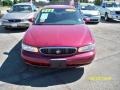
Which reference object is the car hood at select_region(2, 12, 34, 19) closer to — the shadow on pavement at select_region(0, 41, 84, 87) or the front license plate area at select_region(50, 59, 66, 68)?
the shadow on pavement at select_region(0, 41, 84, 87)

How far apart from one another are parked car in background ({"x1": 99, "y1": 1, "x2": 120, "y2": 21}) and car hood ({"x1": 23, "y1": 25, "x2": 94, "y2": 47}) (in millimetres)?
11792

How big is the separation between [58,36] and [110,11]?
1307cm

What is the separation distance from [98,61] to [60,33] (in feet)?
5.54

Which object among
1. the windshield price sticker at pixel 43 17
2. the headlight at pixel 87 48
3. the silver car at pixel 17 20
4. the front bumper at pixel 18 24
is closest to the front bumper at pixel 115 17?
the silver car at pixel 17 20

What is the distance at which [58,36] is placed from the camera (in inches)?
246

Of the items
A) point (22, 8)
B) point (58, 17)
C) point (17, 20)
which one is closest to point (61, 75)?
point (58, 17)

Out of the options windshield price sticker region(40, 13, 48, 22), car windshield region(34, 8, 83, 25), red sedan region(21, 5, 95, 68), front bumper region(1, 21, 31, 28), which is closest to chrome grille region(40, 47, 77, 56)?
red sedan region(21, 5, 95, 68)

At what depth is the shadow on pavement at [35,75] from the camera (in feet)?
19.2

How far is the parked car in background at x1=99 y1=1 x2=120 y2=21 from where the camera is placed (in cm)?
1836

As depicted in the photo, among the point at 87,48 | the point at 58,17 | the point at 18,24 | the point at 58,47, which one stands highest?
the point at 58,17

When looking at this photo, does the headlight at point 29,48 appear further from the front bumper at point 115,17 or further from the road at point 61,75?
the front bumper at point 115,17

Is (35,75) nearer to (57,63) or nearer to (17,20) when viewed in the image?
(57,63)

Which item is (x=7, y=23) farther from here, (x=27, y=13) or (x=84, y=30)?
(x=84, y=30)

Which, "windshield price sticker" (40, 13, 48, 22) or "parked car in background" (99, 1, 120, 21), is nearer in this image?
"windshield price sticker" (40, 13, 48, 22)
